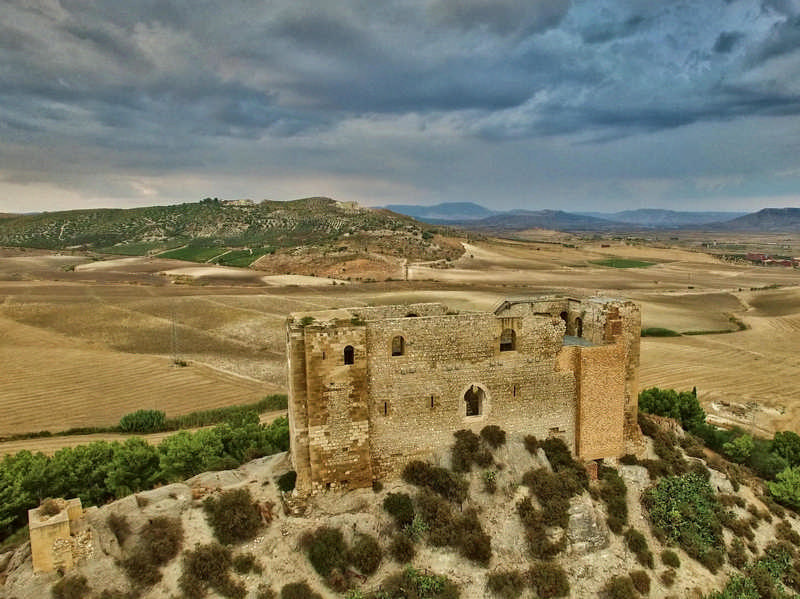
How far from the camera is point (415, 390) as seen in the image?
17.8m

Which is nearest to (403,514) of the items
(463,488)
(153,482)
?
(463,488)

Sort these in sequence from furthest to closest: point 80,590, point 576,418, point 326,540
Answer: point 576,418, point 326,540, point 80,590

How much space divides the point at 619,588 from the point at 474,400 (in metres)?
7.66

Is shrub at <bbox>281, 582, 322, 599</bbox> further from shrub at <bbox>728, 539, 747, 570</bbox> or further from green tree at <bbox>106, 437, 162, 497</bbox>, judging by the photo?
shrub at <bbox>728, 539, 747, 570</bbox>

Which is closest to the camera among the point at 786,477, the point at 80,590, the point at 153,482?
the point at 80,590

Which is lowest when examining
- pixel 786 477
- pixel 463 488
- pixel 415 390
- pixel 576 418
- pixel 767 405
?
pixel 767 405

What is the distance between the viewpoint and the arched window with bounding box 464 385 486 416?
18656mm

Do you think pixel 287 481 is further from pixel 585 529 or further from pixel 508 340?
pixel 585 529

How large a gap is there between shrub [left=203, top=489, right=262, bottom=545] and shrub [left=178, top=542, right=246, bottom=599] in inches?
26.6

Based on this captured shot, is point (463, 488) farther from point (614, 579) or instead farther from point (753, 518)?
point (753, 518)

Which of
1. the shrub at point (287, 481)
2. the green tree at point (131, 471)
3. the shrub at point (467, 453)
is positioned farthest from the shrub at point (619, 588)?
the green tree at point (131, 471)

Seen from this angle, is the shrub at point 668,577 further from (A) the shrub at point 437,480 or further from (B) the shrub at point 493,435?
(A) the shrub at point 437,480

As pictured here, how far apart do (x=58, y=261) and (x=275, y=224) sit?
68469 mm

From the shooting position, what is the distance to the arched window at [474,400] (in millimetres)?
18656
